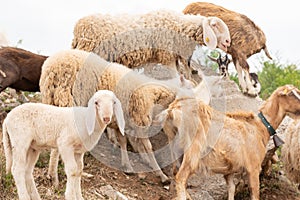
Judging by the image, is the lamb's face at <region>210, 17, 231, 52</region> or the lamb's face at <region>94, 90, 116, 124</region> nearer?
the lamb's face at <region>94, 90, 116, 124</region>

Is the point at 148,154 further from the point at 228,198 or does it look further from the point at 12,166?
the point at 12,166

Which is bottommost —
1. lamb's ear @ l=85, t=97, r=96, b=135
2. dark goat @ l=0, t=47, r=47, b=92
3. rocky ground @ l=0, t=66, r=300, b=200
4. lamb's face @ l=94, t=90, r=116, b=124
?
rocky ground @ l=0, t=66, r=300, b=200

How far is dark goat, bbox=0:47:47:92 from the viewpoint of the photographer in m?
10.1

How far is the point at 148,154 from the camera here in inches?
408

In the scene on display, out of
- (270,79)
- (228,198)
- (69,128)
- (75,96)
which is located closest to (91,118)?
(69,128)

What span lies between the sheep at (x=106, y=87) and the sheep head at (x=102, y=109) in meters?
1.50

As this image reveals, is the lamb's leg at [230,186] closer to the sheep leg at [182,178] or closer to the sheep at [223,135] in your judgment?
the sheep at [223,135]

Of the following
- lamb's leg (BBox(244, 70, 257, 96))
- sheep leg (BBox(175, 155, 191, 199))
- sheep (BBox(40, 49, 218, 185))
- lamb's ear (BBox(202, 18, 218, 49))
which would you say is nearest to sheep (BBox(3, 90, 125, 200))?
sheep (BBox(40, 49, 218, 185))

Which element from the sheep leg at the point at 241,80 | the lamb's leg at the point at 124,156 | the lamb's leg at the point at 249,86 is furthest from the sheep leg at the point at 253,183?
the sheep leg at the point at 241,80

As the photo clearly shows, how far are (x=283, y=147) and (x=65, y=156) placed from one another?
175 inches

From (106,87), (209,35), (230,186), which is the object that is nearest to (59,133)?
(106,87)

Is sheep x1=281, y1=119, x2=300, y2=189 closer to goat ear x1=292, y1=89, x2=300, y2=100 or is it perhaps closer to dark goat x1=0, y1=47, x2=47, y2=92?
goat ear x1=292, y1=89, x2=300, y2=100

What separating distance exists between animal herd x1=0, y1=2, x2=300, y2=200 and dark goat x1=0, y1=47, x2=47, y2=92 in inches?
0.6

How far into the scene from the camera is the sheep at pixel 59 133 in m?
7.78
